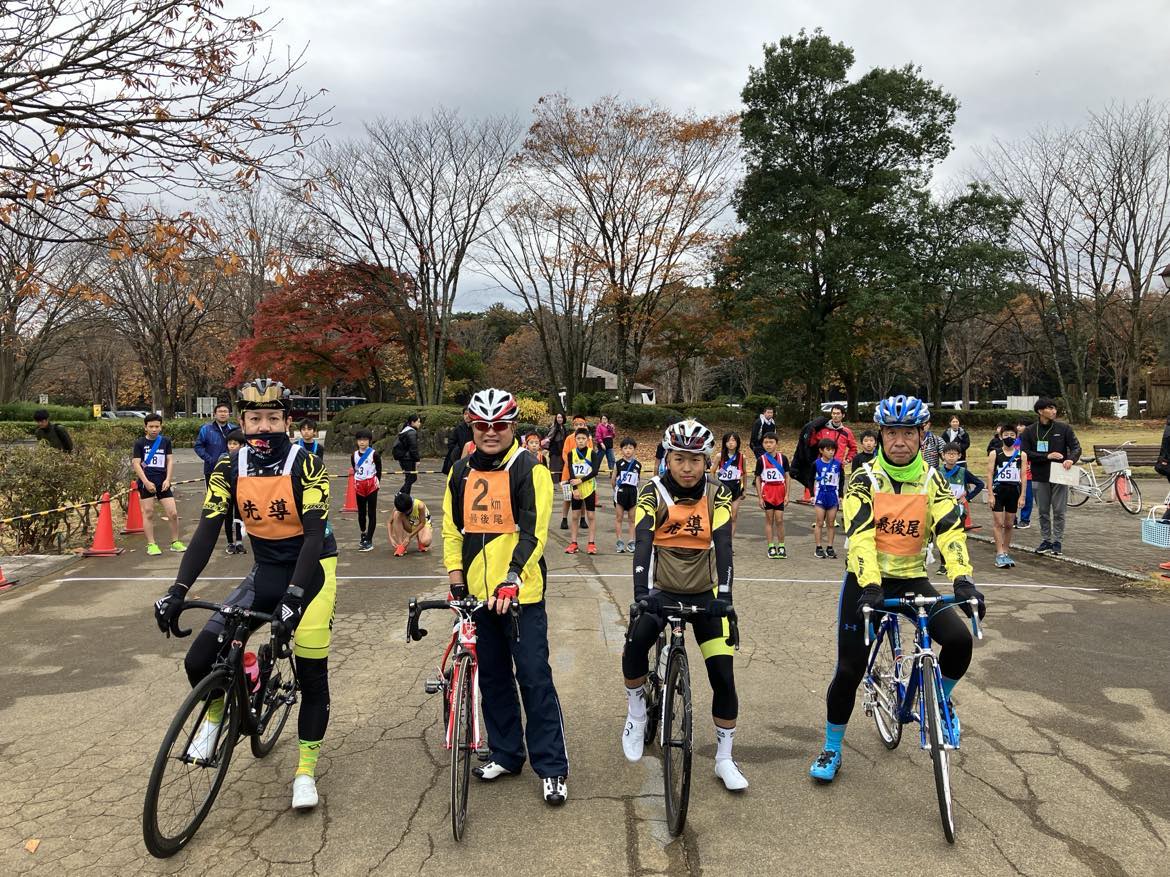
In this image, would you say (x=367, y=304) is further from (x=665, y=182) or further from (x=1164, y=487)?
(x=1164, y=487)

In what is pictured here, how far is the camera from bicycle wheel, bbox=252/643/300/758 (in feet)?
12.7

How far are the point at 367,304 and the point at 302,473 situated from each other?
26.8m

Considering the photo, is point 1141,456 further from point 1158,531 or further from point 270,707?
point 270,707

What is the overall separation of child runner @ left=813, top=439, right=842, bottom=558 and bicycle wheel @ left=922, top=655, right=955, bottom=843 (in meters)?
6.59

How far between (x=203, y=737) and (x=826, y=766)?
305 centimetres

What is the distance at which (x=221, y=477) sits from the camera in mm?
3793

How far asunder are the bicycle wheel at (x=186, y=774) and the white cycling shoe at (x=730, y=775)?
243 cm

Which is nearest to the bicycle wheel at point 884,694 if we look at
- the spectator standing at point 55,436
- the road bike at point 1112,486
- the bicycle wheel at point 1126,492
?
the road bike at point 1112,486

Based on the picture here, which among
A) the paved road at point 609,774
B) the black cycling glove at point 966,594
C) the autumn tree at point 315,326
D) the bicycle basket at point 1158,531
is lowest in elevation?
the paved road at point 609,774

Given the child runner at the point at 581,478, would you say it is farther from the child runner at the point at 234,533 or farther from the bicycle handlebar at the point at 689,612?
the bicycle handlebar at the point at 689,612

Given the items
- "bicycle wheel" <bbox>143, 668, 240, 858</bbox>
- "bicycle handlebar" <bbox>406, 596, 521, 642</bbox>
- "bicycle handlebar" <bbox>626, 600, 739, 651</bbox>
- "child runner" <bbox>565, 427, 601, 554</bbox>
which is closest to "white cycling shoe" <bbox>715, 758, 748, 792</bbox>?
"bicycle handlebar" <bbox>626, 600, 739, 651</bbox>

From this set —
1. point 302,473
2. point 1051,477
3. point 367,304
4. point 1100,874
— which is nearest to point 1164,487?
point 1051,477

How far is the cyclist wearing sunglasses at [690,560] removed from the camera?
3744 millimetres

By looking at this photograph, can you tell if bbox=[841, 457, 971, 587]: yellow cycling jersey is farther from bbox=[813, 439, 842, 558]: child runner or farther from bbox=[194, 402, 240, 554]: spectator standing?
bbox=[194, 402, 240, 554]: spectator standing
